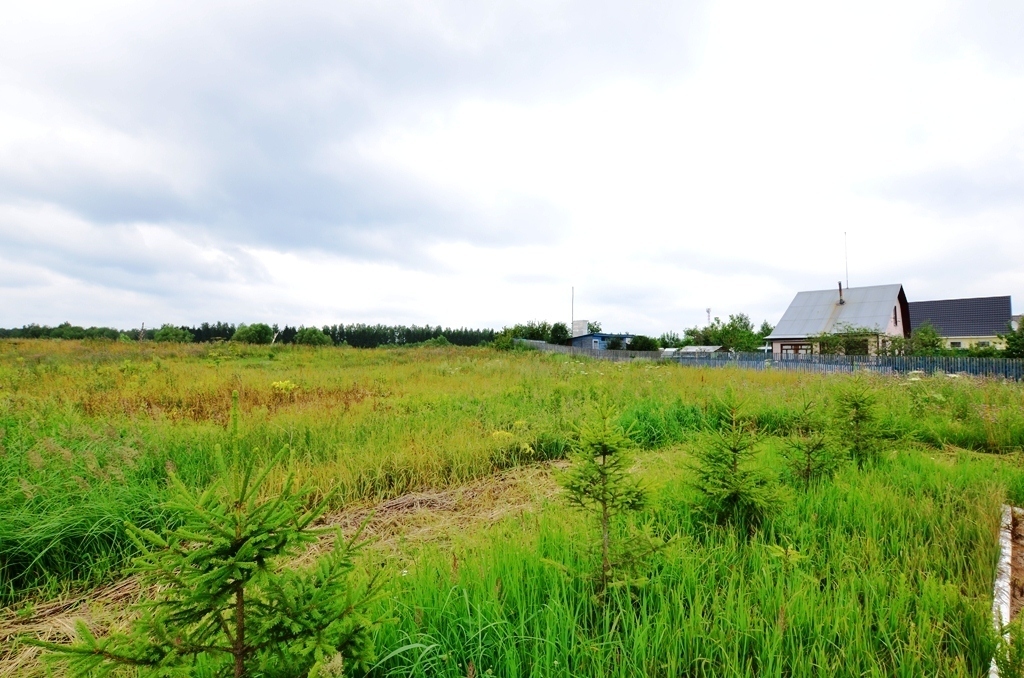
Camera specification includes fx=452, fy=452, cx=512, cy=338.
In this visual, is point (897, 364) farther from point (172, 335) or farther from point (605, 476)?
point (172, 335)

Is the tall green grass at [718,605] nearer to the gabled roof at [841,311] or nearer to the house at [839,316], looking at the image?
the house at [839,316]

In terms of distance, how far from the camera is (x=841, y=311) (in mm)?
35594

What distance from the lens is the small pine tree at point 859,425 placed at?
184 inches

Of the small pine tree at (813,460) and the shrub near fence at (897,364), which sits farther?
the shrub near fence at (897,364)

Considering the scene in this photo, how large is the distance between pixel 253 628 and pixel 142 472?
150 inches

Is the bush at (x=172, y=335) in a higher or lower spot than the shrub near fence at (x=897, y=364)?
higher

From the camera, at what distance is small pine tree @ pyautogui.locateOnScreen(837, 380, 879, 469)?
468 centimetres

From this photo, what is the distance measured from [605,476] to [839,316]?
136 feet

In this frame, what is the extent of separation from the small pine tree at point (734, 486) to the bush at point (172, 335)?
34950 millimetres

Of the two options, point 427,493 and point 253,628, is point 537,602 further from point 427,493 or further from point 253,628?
point 427,493

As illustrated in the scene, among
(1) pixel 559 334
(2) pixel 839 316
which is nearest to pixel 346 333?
(1) pixel 559 334

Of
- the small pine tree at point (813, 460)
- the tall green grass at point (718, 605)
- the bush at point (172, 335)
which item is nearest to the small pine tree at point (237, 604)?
the tall green grass at point (718, 605)

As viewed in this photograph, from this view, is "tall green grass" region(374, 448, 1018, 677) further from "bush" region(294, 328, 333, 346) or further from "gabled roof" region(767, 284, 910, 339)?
"gabled roof" region(767, 284, 910, 339)

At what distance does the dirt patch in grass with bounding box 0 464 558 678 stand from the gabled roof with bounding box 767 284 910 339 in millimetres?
37536
